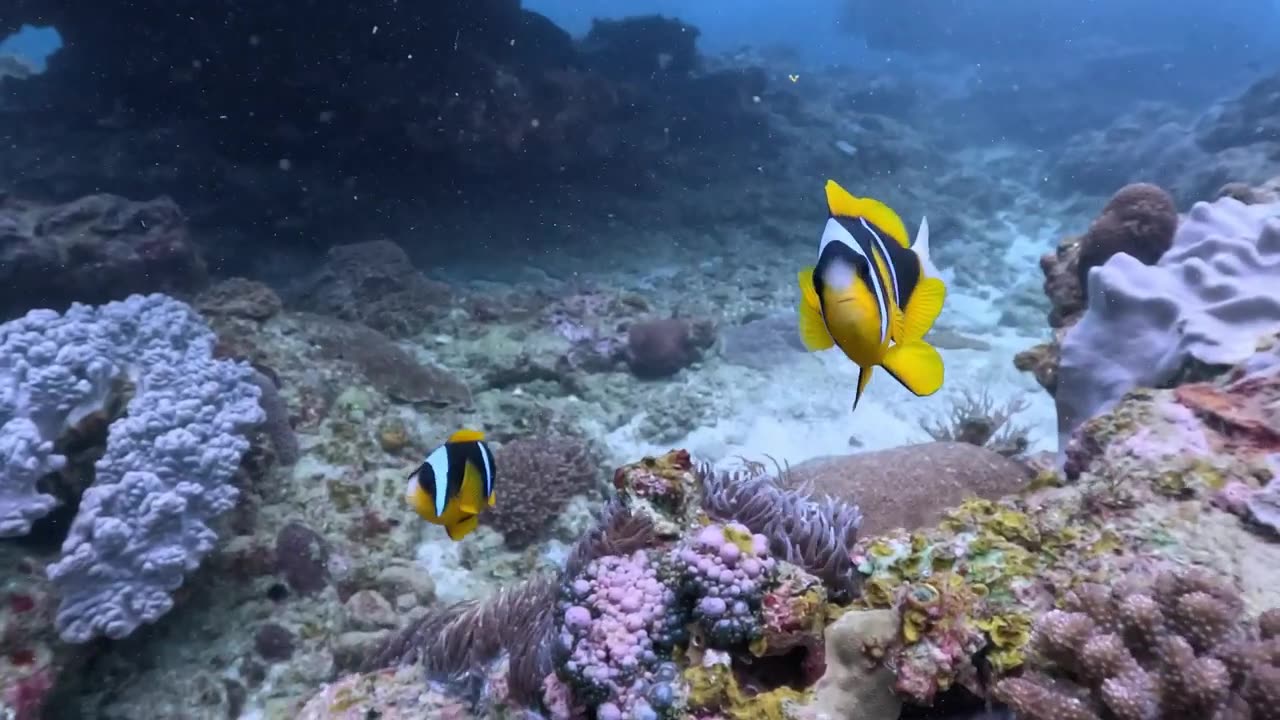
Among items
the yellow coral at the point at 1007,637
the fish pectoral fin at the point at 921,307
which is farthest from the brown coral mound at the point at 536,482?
the fish pectoral fin at the point at 921,307

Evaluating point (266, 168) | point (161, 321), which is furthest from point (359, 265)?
point (161, 321)

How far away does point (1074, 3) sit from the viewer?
45844mm

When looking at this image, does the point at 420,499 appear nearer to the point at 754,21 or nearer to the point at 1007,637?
the point at 1007,637

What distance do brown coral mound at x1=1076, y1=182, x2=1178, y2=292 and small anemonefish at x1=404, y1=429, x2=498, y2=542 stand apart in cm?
415

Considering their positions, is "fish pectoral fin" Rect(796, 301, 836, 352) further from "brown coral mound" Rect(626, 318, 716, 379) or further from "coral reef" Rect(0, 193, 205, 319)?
"coral reef" Rect(0, 193, 205, 319)

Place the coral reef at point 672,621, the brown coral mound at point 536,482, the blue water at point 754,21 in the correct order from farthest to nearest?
the blue water at point 754,21, the brown coral mound at point 536,482, the coral reef at point 672,621

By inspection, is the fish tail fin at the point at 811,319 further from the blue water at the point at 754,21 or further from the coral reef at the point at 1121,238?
the blue water at the point at 754,21

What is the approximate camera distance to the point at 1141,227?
4727mm

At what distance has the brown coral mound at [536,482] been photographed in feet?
→ 17.1

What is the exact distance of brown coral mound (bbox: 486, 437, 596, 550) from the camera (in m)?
5.23

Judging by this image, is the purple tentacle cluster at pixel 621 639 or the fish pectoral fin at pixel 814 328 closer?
the fish pectoral fin at pixel 814 328

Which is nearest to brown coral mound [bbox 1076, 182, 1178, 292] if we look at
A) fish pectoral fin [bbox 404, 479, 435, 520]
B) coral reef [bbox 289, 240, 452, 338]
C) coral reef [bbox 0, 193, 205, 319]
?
fish pectoral fin [bbox 404, 479, 435, 520]

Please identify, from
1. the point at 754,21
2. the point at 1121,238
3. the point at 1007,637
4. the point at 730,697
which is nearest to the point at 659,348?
the point at 1121,238

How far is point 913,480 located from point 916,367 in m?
2.43
